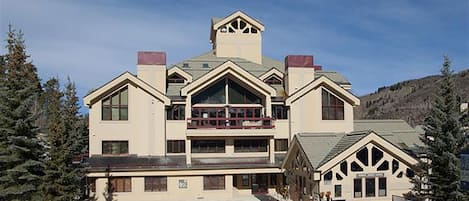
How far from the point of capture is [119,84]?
2686 cm

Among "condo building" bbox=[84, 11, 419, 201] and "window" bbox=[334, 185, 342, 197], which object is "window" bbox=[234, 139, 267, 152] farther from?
"window" bbox=[334, 185, 342, 197]

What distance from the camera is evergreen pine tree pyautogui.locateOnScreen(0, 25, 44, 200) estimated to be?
1841cm

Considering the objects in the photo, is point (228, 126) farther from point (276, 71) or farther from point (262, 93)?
point (276, 71)

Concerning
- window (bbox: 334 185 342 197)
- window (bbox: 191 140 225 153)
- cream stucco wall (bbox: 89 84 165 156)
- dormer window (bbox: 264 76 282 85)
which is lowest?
window (bbox: 334 185 342 197)

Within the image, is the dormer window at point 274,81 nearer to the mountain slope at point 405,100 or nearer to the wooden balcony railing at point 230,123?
the wooden balcony railing at point 230,123

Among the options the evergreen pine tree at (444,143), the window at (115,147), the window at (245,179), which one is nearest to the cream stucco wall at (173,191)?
the window at (245,179)

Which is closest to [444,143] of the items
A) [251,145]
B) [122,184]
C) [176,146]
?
[251,145]

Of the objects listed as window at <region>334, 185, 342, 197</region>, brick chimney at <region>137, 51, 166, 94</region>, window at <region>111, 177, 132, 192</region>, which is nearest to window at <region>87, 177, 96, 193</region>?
window at <region>111, 177, 132, 192</region>

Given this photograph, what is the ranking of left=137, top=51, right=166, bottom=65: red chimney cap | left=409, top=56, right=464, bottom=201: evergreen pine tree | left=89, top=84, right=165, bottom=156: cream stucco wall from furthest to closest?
left=137, top=51, right=166, bottom=65: red chimney cap < left=89, top=84, right=165, bottom=156: cream stucco wall < left=409, top=56, right=464, bottom=201: evergreen pine tree

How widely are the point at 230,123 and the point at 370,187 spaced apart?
31.5 feet

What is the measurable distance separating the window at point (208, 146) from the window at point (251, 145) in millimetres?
900

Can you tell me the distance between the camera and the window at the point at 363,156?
69.6 feet

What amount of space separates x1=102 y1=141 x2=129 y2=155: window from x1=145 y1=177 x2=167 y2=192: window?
2.27 meters

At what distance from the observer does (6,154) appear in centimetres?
1884
